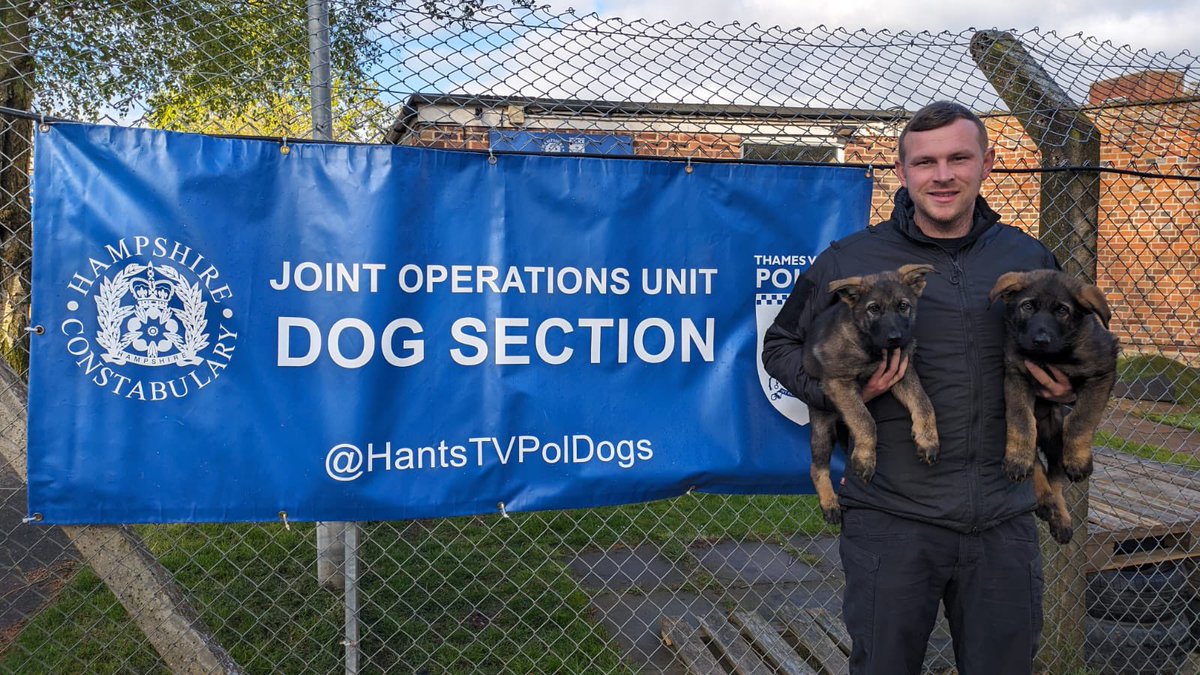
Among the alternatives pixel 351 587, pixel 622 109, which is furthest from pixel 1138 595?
pixel 351 587

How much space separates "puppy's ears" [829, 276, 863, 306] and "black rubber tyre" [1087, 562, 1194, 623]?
2.70 metres

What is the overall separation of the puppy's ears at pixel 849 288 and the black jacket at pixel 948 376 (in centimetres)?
7

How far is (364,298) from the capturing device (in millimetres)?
2621

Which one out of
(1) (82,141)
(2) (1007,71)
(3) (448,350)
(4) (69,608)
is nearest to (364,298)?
(3) (448,350)

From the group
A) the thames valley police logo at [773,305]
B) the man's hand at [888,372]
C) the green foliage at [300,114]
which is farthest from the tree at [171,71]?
the man's hand at [888,372]

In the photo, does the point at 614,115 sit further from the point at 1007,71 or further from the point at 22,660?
the point at 22,660

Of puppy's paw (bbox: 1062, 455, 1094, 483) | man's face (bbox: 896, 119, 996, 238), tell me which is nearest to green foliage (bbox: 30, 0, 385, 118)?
man's face (bbox: 896, 119, 996, 238)

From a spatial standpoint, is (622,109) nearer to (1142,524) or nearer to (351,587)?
(351,587)

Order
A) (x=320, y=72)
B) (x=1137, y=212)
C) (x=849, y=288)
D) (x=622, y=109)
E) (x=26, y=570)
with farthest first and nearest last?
(x=1137, y=212) → (x=26, y=570) → (x=622, y=109) → (x=320, y=72) → (x=849, y=288)

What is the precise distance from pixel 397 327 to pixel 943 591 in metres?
1.93

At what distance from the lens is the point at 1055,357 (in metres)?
2.36

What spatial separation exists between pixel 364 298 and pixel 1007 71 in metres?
2.78

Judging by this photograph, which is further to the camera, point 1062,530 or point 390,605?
point 390,605

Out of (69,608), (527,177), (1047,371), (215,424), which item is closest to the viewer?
(1047,371)
